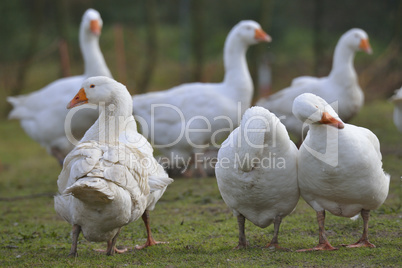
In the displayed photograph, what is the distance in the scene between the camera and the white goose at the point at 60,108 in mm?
A: 10930

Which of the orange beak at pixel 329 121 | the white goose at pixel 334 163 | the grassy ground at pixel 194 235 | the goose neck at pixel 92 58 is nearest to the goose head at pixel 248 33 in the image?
the goose neck at pixel 92 58

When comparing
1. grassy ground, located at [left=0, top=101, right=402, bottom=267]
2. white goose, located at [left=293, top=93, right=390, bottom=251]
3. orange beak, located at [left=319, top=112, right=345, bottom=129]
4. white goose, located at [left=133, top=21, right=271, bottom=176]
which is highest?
orange beak, located at [left=319, top=112, right=345, bottom=129]

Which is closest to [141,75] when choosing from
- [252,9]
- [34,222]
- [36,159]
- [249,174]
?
[252,9]

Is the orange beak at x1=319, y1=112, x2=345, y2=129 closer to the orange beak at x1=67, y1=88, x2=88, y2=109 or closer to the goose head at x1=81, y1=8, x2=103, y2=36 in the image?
the orange beak at x1=67, y1=88, x2=88, y2=109

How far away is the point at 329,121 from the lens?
5332 millimetres

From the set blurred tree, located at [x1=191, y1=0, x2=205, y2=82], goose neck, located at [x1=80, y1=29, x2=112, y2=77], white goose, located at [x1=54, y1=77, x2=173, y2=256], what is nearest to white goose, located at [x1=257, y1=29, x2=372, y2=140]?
goose neck, located at [x1=80, y1=29, x2=112, y2=77]

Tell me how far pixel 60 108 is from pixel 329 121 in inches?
268

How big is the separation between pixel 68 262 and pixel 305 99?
8.96ft

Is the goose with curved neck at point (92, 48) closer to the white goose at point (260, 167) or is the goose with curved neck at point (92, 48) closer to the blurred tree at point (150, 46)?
the white goose at point (260, 167)

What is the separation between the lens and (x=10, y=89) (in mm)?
20391

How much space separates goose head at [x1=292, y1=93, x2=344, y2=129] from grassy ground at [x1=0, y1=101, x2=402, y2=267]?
4.14 feet

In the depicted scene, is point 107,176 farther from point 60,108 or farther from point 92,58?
point 92,58

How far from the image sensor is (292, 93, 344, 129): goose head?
5344 millimetres

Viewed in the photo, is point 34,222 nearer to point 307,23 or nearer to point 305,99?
point 305,99
